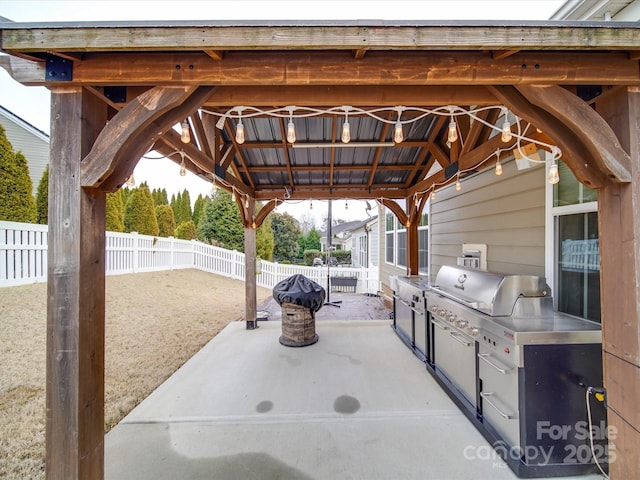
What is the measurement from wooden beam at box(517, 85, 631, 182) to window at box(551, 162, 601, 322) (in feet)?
3.25

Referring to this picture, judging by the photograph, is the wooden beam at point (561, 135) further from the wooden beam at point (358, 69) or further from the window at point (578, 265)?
the window at point (578, 265)

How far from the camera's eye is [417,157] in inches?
184

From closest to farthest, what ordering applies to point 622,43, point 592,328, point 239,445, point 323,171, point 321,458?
point 622,43 < point 592,328 < point 321,458 < point 239,445 < point 323,171

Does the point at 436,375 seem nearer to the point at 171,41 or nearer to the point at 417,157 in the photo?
the point at 417,157

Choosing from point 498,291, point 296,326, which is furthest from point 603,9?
point 296,326

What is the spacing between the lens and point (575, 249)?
2.33m

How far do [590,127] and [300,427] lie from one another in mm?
3067

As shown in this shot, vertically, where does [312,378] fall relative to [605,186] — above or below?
below

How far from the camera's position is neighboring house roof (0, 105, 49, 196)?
8.53 m

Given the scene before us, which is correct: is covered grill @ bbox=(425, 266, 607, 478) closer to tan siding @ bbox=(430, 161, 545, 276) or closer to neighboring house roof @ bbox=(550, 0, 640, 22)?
tan siding @ bbox=(430, 161, 545, 276)

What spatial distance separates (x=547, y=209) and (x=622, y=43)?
1.63 metres

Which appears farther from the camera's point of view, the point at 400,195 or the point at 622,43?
the point at 400,195

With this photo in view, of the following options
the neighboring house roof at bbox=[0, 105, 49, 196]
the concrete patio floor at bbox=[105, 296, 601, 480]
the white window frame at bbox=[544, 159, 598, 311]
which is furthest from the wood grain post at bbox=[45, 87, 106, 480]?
the neighboring house roof at bbox=[0, 105, 49, 196]

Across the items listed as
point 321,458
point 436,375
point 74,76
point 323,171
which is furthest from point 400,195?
point 74,76
